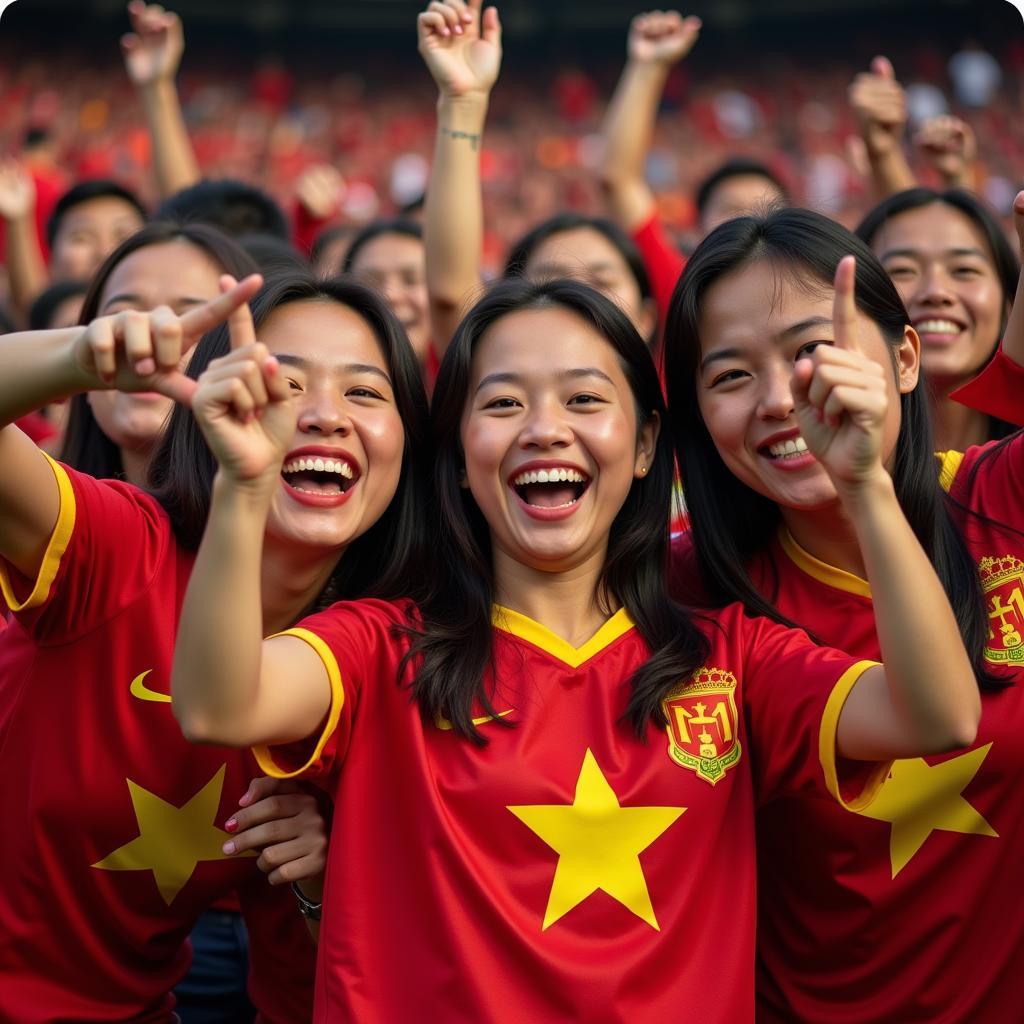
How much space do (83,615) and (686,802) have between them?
1.00 meters

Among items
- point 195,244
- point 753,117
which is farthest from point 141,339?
point 753,117

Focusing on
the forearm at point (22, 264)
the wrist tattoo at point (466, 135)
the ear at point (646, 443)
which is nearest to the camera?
the ear at point (646, 443)

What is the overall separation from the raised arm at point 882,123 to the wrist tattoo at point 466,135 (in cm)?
139

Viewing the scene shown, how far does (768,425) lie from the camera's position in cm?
221

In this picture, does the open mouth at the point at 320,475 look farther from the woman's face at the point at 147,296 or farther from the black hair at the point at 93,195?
the black hair at the point at 93,195

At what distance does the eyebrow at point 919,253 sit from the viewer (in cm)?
314

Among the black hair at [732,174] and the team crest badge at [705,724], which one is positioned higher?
the black hair at [732,174]

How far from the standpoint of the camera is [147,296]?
2898 millimetres

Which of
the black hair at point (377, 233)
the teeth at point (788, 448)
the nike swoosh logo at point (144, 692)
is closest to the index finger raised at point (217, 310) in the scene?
the nike swoosh logo at point (144, 692)

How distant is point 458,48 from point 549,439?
1549 millimetres

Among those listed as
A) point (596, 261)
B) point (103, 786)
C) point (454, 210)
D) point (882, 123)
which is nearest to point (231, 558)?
point (103, 786)

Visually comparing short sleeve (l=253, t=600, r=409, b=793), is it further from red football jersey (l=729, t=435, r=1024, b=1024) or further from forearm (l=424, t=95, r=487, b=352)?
forearm (l=424, t=95, r=487, b=352)

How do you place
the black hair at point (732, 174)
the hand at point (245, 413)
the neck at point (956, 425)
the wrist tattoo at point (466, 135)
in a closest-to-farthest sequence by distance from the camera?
the hand at point (245, 413), the neck at point (956, 425), the wrist tattoo at point (466, 135), the black hair at point (732, 174)

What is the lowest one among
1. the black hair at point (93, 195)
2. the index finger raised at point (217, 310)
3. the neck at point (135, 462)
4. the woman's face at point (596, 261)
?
the neck at point (135, 462)
